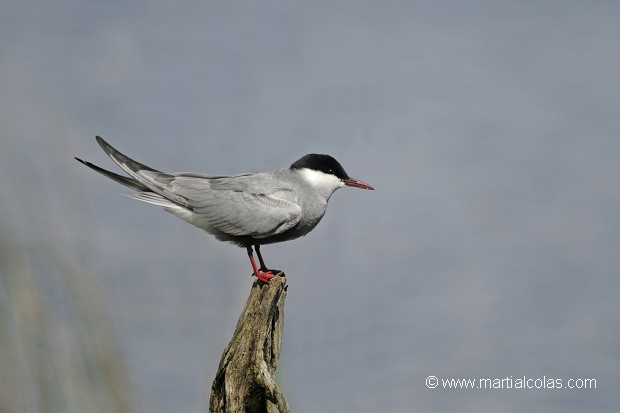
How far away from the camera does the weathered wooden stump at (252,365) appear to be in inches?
202

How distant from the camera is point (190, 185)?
712cm

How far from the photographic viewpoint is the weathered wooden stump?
5.12 m

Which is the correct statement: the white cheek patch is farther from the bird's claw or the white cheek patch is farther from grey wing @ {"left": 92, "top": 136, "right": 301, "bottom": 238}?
the bird's claw

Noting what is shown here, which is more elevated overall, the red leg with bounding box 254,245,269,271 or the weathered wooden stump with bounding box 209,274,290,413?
the red leg with bounding box 254,245,269,271

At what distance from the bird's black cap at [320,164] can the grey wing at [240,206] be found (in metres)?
0.59

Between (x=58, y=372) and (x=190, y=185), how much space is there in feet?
11.1

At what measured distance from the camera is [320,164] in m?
7.44

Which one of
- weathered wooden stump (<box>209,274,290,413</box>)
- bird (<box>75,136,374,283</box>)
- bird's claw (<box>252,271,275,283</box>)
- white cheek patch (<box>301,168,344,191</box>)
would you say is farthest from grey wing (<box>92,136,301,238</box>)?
weathered wooden stump (<box>209,274,290,413</box>)

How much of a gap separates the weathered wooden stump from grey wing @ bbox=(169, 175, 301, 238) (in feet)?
4.27

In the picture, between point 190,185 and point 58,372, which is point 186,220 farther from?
point 58,372

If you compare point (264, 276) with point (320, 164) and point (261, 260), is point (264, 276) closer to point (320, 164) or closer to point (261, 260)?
point (261, 260)

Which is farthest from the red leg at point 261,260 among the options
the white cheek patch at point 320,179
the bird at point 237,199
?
the white cheek patch at point 320,179

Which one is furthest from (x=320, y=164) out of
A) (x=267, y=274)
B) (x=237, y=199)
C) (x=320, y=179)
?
(x=267, y=274)

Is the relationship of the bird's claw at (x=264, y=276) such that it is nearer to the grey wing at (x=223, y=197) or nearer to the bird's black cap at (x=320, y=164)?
the grey wing at (x=223, y=197)
